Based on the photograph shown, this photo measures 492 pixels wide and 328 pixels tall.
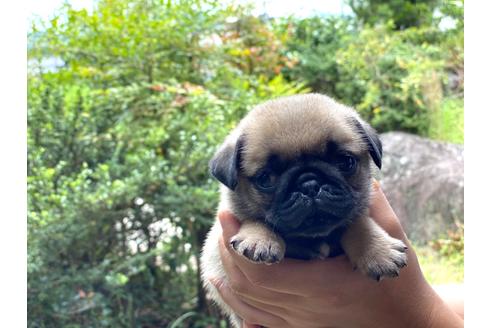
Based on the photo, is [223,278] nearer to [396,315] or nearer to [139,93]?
[396,315]

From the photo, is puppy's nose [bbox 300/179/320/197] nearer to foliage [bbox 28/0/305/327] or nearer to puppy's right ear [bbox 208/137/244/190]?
puppy's right ear [bbox 208/137/244/190]

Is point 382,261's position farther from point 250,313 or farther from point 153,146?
point 153,146

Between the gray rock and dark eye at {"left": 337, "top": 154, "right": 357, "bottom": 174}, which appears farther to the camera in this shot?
the gray rock

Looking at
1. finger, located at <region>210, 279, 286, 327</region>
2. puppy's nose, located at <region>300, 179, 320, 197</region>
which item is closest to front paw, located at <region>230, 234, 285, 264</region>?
puppy's nose, located at <region>300, 179, 320, 197</region>

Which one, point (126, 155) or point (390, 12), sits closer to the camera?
point (126, 155)

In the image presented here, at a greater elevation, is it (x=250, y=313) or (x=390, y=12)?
(x=390, y=12)
